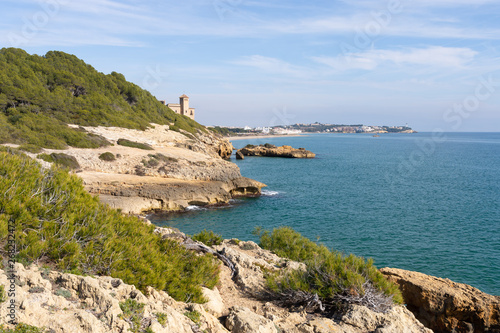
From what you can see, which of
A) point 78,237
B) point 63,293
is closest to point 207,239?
point 78,237

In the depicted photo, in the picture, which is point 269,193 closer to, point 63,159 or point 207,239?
point 63,159

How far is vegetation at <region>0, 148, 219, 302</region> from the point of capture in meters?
6.75

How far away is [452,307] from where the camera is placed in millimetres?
10453

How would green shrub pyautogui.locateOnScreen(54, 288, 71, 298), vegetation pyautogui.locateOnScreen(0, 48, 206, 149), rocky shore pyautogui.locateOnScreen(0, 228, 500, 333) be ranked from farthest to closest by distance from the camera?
vegetation pyautogui.locateOnScreen(0, 48, 206, 149) → green shrub pyautogui.locateOnScreen(54, 288, 71, 298) → rocky shore pyautogui.locateOnScreen(0, 228, 500, 333)

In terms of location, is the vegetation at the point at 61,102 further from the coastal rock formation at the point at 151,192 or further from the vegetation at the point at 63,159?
the coastal rock formation at the point at 151,192

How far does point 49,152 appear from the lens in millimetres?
32188

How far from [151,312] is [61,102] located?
1842 inches

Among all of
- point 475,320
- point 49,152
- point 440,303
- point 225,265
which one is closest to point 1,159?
point 225,265

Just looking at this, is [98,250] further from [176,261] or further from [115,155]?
[115,155]

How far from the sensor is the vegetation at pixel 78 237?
6.75 m

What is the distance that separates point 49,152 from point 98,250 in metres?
29.2

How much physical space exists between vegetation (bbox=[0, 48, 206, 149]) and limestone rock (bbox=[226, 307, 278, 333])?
32387 millimetres

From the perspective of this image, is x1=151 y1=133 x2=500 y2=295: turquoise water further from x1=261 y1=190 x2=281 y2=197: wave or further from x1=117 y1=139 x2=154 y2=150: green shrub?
x1=117 y1=139 x2=154 y2=150: green shrub

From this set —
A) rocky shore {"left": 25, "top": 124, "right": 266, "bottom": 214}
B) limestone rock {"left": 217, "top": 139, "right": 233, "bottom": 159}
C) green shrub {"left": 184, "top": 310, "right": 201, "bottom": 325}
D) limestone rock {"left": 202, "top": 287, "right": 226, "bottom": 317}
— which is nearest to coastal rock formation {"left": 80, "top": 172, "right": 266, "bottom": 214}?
rocky shore {"left": 25, "top": 124, "right": 266, "bottom": 214}
